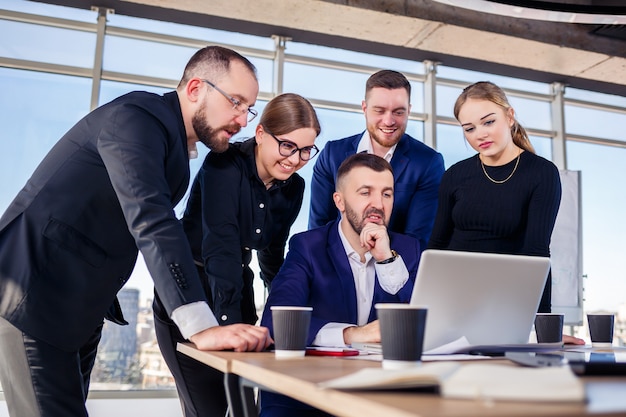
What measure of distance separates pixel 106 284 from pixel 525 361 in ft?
3.57

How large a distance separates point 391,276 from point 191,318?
2.44 ft

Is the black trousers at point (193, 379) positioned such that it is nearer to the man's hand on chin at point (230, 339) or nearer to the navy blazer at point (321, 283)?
the navy blazer at point (321, 283)

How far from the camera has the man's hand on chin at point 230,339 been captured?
51.3 inches

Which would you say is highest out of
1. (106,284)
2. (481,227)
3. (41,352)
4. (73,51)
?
(73,51)

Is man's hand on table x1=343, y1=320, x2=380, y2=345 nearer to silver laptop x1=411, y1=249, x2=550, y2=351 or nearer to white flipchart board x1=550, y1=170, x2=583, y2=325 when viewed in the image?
silver laptop x1=411, y1=249, x2=550, y2=351

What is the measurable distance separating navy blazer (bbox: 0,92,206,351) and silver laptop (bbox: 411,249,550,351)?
53cm

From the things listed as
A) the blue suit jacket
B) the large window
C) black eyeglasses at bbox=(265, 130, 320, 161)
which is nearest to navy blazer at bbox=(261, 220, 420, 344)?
black eyeglasses at bbox=(265, 130, 320, 161)

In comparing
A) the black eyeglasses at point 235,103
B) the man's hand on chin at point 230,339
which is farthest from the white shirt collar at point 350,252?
the man's hand on chin at point 230,339

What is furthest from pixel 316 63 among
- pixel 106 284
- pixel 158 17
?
pixel 106 284

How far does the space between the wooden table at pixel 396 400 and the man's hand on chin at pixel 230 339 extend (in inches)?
9.0

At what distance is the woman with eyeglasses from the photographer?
75.1 inches

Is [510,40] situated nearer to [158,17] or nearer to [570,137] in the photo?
[570,137]

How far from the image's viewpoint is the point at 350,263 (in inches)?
76.3

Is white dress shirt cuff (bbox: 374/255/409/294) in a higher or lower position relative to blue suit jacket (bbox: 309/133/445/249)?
lower
